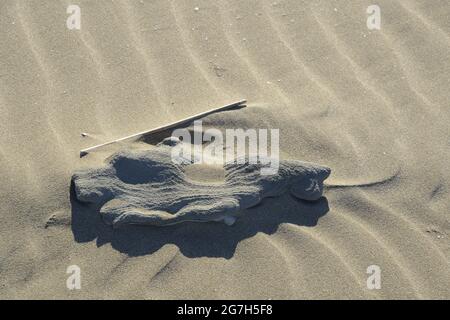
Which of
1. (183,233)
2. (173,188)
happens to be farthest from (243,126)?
(183,233)

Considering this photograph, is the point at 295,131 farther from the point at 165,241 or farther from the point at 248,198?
the point at 165,241

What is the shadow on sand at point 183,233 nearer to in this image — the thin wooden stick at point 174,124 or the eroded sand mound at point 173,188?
the eroded sand mound at point 173,188

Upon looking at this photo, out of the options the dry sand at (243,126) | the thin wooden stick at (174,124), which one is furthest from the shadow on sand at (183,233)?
the thin wooden stick at (174,124)

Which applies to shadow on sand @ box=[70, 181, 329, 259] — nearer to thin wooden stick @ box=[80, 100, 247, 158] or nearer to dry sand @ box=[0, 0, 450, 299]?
dry sand @ box=[0, 0, 450, 299]

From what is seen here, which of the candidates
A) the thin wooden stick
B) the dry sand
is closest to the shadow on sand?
the dry sand

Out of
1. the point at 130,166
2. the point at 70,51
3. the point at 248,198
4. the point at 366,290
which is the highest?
the point at 70,51

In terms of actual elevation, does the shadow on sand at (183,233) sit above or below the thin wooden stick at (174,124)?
below

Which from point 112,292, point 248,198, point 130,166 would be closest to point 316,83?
point 248,198

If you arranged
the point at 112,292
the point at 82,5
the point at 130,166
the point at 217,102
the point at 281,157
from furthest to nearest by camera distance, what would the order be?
the point at 82,5
the point at 217,102
the point at 281,157
the point at 130,166
the point at 112,292
